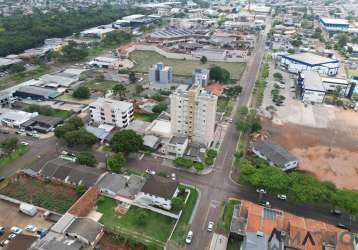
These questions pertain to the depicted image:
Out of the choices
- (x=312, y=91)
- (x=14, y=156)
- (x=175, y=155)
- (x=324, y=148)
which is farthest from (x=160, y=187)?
(x=312, y=91)

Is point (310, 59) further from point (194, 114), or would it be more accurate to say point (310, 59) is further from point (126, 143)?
point (126, 143)

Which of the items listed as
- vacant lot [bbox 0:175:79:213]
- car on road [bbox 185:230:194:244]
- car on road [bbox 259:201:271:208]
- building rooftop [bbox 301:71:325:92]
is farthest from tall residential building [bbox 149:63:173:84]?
car on road [bbox 185:230:194:244]

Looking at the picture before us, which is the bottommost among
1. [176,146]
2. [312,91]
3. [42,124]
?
[42,124]

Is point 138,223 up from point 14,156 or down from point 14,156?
up

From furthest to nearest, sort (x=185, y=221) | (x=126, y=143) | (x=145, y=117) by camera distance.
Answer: (x=145, y=117) → (x=126, y=143) → (x=185, y=221)

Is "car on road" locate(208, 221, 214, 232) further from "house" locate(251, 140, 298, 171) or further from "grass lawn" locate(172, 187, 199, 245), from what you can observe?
"house" locate(251, 140, 298, 171)

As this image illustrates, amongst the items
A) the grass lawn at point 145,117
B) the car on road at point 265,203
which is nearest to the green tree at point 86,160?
the grass lawn at point 145,117

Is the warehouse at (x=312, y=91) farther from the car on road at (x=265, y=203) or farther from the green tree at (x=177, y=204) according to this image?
the green tree at (x=177, y=204)
